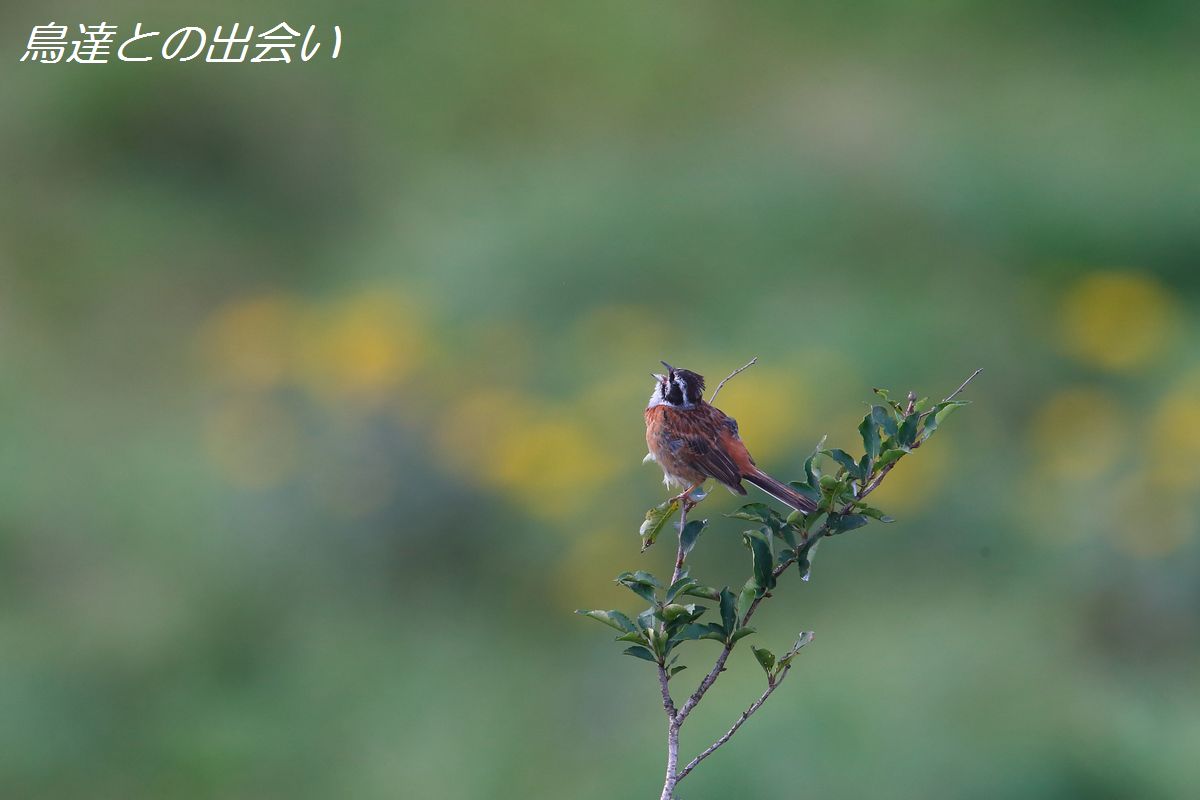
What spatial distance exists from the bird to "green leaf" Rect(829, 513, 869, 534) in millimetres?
1293

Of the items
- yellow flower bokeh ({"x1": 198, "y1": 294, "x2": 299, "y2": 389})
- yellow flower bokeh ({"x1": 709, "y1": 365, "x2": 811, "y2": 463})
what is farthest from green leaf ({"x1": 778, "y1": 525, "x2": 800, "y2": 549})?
yellow flower bokeh ({"x1": 198, "y1": 294, "x2": 299, "y2": 389})

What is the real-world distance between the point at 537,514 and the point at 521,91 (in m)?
6.43

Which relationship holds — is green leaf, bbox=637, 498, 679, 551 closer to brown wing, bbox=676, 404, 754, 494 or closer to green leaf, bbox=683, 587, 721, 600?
green leaf, bbox=683, 587, 721, 600

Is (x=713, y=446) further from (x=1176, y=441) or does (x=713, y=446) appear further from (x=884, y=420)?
(x=1176, y=441)

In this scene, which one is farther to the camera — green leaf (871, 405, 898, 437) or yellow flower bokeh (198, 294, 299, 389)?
yellow flower bokeh (198, 294, 299, 389)

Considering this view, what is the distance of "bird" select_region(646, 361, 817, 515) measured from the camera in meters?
3.69

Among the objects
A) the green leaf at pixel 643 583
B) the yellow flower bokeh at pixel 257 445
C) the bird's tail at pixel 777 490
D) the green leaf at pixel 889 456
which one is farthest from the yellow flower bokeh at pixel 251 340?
the green leaf at pixel 889 456

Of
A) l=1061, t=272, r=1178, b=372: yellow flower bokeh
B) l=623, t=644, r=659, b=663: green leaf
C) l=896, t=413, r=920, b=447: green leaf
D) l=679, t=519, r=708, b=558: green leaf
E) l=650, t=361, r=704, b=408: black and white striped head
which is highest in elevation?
l=1061, t=272, r=1178, b=372: yellow flower bokeh

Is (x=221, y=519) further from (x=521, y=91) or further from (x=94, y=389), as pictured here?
(x=521, y=91)

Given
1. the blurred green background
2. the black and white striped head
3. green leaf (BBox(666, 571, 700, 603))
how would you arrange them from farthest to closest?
the blurred green background
the black and white striped head
green leaf (BBox(666, 571, 700, 603))

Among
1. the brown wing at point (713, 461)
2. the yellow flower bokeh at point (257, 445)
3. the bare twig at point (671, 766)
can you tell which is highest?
the yellow flower bokeh at point (257, 445)

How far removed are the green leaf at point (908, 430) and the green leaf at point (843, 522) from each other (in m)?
0.14

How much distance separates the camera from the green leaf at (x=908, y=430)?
2.24 m
